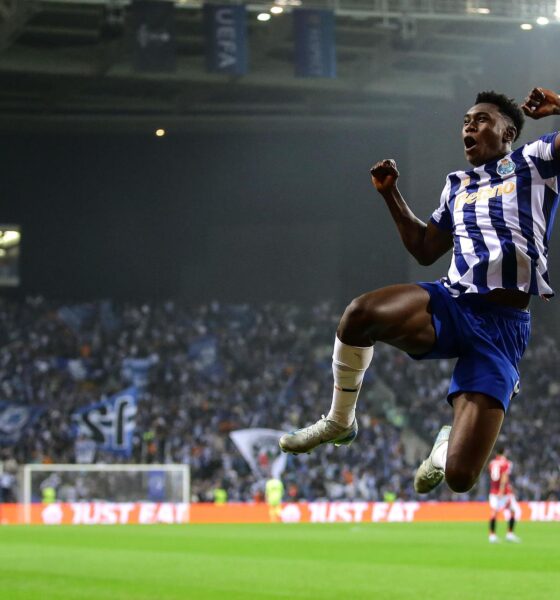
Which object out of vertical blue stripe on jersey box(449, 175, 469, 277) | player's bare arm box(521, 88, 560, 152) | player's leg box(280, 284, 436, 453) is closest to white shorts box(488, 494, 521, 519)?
player's leg box(280, 284, 436, 453)

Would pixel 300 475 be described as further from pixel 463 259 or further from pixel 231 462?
pixel 463 259

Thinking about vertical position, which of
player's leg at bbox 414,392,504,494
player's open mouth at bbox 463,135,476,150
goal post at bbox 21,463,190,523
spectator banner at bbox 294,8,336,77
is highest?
spectator banner at bbox 294,8,336,77

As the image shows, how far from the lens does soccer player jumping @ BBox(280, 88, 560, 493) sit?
5.66m

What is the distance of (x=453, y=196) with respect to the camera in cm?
625

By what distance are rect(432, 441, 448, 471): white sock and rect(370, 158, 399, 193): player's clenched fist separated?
1388 mm

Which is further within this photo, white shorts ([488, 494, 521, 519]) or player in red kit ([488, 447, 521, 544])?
white shorts ([488, 494, 521, 519])

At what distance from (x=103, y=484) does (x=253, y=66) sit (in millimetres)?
13725

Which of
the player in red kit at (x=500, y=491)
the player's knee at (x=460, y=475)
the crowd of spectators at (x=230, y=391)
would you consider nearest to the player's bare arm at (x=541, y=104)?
the player's knee at (x=460, y=475)

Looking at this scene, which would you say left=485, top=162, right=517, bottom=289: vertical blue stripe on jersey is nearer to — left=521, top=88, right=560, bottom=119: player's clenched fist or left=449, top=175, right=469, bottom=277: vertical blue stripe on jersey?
left=449, top=175, right=469, bottom=277: vertical blue stripe on jersey

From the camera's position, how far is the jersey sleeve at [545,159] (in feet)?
19.4

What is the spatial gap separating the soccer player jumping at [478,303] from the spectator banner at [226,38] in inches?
924

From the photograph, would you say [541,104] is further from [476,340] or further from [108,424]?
[108,424]

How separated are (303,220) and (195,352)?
6108 millimetres

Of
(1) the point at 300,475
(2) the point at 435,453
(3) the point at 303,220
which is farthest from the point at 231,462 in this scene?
(2) the point at 435,453
